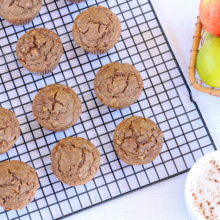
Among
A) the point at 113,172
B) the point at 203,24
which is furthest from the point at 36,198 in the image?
the point at 203,24

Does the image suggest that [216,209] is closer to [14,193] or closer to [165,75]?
[165,75]

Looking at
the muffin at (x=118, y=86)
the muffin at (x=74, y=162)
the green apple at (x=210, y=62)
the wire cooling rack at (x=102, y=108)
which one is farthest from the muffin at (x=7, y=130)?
the green apple at (x=210, y=62)

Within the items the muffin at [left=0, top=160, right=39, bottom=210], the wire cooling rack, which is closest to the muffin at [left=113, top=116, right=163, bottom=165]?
the wire cooling rack

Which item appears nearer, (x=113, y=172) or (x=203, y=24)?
(x=203, y=24)

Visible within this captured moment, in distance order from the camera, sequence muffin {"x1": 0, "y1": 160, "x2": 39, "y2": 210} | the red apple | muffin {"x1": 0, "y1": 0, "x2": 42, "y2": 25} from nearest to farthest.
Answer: the red apple
muffin {"x1": 0, "y1": 160, "x2": 39, "y2": 210}
muffin {"x1": 0, "y1": 0, "x2": 42, "y2": 25}

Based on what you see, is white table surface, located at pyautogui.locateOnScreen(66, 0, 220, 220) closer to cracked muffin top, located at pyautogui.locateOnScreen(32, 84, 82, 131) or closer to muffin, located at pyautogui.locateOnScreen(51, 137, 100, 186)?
muffin, located at pyautogui.locateOnScreen(51, 137, 100, 186)

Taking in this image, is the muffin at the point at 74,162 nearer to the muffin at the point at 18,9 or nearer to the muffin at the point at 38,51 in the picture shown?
the muffin at the point at 38,51
